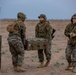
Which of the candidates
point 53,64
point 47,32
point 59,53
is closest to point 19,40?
point 47,32

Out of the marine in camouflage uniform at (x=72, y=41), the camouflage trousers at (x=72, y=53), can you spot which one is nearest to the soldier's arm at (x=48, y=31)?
the marine in camouflage uniform at (x=72, y=41)

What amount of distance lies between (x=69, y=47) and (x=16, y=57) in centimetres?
165

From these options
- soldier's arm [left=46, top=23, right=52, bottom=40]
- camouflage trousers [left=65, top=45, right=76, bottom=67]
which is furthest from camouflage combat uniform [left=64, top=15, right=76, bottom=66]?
soldier's arm [left=46, top=23, right=52, bottom=40]

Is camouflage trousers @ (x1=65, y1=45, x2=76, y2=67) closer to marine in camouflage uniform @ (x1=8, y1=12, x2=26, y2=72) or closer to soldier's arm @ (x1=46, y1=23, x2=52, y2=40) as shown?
soldier's arm @ (x1=46, y1=23, x2=52, y2=40)

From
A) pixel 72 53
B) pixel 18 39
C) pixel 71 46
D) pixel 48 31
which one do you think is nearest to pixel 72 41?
pixel 71 46

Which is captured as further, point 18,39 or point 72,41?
point 72,41

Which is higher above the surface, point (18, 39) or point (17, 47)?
point (18, 39)

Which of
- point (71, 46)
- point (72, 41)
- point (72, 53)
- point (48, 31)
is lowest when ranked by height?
point (72, 53)

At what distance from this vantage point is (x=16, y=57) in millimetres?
11430

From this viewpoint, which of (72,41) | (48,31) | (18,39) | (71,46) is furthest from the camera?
(48,31)

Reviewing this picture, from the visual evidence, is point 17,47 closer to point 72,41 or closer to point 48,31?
point 48,31

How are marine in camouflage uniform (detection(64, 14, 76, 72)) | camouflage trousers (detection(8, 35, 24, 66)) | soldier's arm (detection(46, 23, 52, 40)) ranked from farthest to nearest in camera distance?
soldier's arm (detection(46, 23, 52, 40)), marine in camouflage uniform (detection(64, 14, 76, 72)), camouflage trousers (detection(8, 35, 24, 66))

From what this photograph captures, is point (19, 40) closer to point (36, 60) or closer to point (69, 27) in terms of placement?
point (69, 27)

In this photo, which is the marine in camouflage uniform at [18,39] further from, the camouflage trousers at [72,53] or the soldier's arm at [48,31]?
the camouflage trousers at [72,53]
